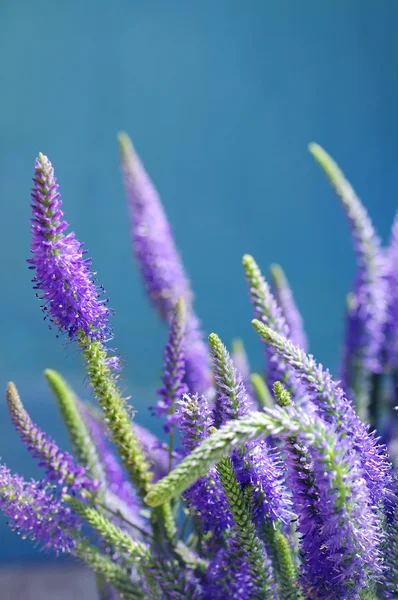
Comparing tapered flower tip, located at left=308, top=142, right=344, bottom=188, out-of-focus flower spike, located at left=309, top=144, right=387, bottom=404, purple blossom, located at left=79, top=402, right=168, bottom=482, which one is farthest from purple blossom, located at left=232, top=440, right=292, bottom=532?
tapered flower tip, located at left=308, top=142, right=344, bottom=188

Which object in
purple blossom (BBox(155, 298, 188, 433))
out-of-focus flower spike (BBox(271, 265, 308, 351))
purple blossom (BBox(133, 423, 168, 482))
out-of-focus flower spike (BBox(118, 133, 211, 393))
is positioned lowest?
purple blossom (BBox(133, 423, 168, 482))

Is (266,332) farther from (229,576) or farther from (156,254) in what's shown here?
(156,254)

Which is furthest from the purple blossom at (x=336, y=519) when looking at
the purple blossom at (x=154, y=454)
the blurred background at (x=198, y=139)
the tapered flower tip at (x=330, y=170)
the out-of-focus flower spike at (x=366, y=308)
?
the blurred background at (x=198, y=139)

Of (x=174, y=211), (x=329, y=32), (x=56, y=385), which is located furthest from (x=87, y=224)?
(x=56, y=385)

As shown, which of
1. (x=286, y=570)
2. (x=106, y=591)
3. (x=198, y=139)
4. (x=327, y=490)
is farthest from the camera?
(x=198, y=139)

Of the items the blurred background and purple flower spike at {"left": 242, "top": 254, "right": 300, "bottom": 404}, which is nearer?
purple flower spike at {"left": 242, "top": 254, "right": 300, "bottom": 404}

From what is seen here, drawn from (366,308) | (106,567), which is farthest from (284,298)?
(106,567)

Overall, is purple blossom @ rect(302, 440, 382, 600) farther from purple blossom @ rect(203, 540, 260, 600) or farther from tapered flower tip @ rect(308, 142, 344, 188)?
tapered flower tip @ rect(308, 142, 344, 188)

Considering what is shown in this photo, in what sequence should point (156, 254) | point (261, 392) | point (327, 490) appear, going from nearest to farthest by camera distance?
point (327, 490) → point (261, 392) → point (156, 254)
